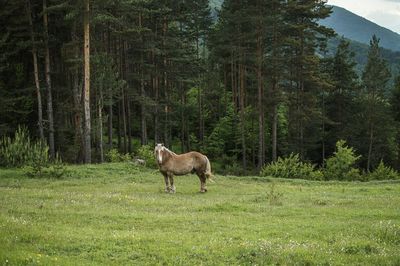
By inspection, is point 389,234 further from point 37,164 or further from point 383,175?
point 383,175

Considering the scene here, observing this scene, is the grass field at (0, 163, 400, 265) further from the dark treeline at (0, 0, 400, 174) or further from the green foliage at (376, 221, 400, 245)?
the dark treeline at (0, 0, 400, 174)

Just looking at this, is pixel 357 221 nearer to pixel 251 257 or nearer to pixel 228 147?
pixel 251 257

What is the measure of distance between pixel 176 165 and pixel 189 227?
8878 millimetres

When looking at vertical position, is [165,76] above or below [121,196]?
above

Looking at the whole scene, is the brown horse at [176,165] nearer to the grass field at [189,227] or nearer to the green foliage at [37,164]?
the grass field at [189,227]

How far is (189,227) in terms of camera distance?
46.2 feet

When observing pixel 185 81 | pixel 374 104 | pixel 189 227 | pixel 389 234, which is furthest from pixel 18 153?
pixel 374 104

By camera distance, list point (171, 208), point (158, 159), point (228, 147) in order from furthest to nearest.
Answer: point (228, 147), point (158, 159), point (171, 208)

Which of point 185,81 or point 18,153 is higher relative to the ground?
point 185,81

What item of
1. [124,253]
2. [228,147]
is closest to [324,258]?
[124,253]

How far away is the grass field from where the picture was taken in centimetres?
1079

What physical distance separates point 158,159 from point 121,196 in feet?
9.51

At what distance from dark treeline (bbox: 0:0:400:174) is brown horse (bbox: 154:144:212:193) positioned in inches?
441

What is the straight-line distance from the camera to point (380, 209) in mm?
18859
